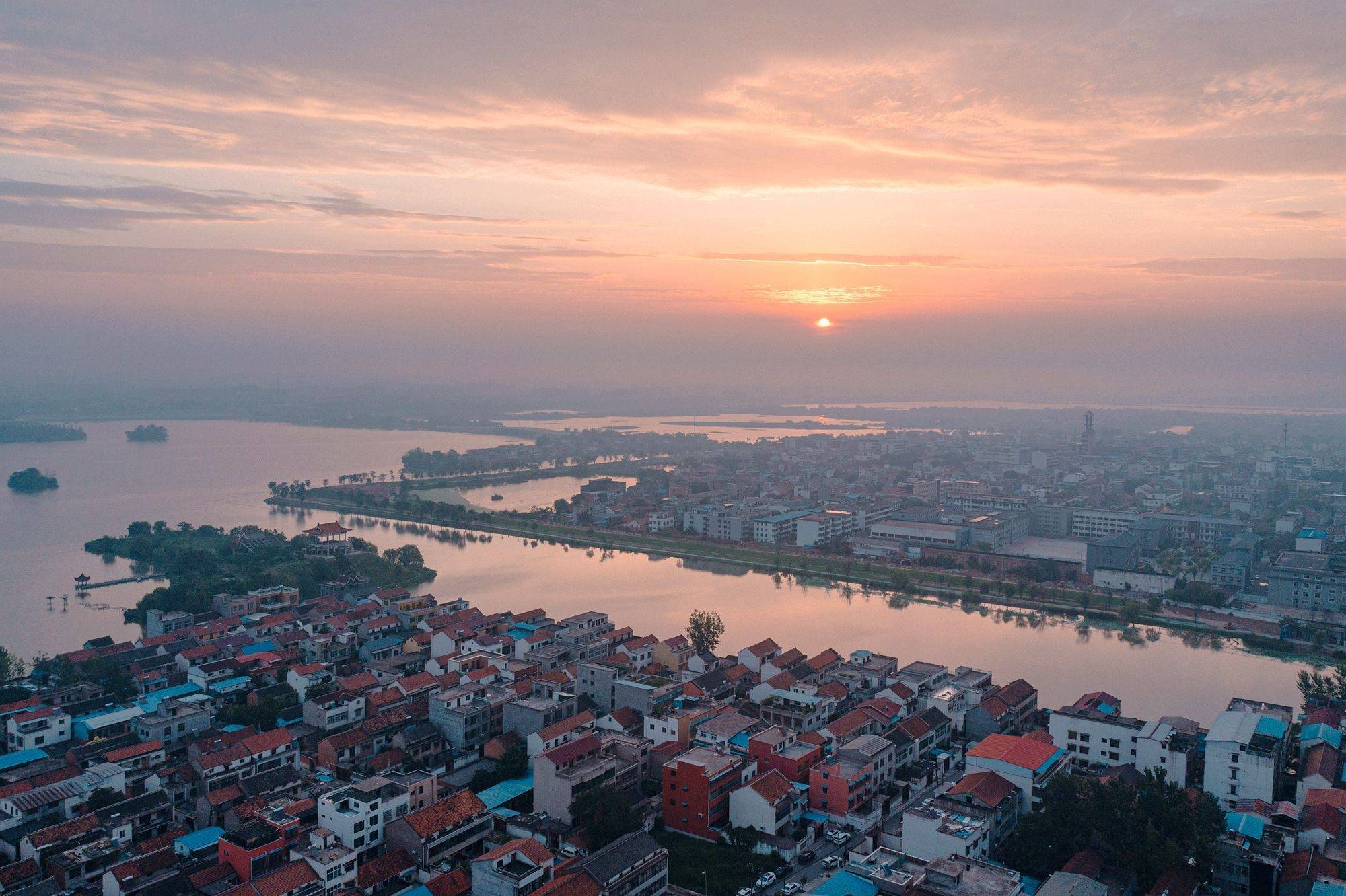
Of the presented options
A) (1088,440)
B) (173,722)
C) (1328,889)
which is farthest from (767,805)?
(1088,440)

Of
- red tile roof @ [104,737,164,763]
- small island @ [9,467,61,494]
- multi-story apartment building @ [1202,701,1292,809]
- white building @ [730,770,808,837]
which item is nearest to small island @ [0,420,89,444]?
small island @ [9,467,61,494]

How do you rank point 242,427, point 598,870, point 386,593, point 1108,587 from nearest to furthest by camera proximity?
point 598,870 → point 386,593 → point 1108,587 → point 242,427

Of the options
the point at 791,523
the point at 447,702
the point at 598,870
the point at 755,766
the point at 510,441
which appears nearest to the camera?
the point at 598,870

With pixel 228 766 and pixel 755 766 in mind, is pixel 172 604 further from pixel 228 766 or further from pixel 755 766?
pixel 755 766

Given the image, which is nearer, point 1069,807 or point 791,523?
point 1069,807

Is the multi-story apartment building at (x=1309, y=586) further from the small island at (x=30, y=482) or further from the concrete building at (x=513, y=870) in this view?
the small island at (x=30, y=482)

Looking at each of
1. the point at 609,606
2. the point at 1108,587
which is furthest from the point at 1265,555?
the point at 609,606

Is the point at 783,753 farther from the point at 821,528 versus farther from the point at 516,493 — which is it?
the point at 516,493

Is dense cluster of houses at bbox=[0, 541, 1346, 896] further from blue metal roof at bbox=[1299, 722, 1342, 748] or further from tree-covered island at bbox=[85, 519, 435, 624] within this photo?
tree-covered island at bbox=[85, 519, 435, 624]
